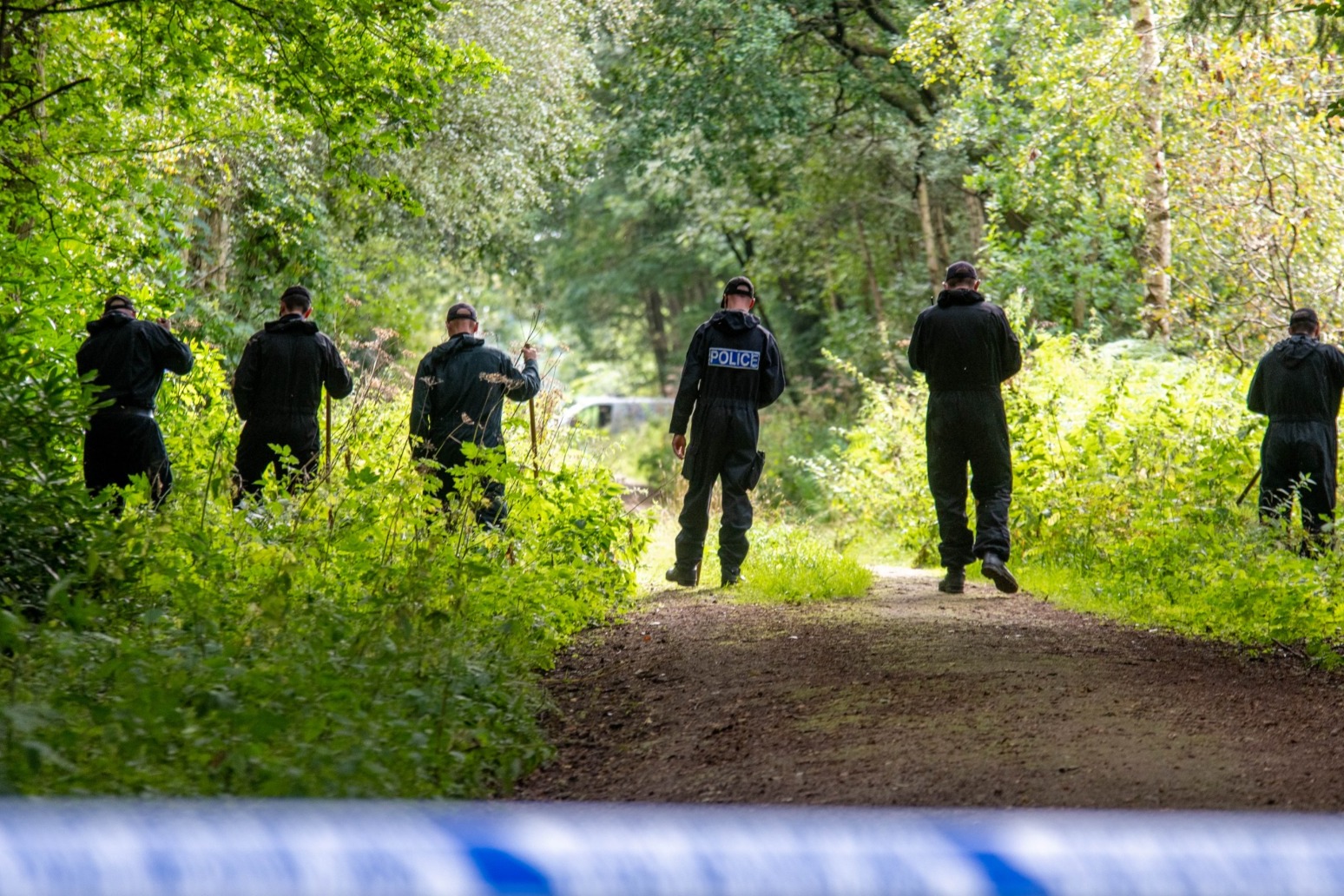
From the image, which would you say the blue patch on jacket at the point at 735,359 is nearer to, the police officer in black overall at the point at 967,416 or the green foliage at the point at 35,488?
the police officer in black overall at the point at 967,416

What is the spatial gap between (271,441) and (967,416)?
4.88 m

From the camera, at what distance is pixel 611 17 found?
2267 cm

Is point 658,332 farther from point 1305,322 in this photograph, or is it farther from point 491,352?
point 491,352

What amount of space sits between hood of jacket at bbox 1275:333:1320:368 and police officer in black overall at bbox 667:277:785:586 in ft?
12.6

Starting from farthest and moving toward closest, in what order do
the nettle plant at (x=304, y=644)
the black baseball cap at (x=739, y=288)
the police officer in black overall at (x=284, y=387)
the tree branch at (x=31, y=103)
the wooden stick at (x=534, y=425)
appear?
the black baseball cap at (x=739, y=288) → the police officer in black overall at (x=284, y=387) → the wooden stick at (x=534, y=425) → the tree branch at (x=31, y=103) → the nettle plant at (x=304, y=644)

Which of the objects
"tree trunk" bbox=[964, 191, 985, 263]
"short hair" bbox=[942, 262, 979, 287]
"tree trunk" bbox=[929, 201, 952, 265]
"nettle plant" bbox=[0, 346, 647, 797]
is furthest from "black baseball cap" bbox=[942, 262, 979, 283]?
"tree trunk" bbox=[929, 201, 952, 265]

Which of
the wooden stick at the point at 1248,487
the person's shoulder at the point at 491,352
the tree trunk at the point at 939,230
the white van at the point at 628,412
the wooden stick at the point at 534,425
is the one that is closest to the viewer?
the wooden stick at the point at 534,425

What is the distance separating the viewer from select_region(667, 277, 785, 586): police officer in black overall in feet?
34.1

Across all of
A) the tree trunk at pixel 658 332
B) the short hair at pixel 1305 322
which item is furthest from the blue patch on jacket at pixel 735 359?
the tree trunk at pixel 658 332

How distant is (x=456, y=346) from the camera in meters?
10.1

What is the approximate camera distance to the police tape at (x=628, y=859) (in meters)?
1.48

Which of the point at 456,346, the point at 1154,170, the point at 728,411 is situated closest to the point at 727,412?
the point at 728,411

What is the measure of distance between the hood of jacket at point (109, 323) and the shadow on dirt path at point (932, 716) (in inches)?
154

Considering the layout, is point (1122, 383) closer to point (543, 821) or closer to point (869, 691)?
point (869, 691)
